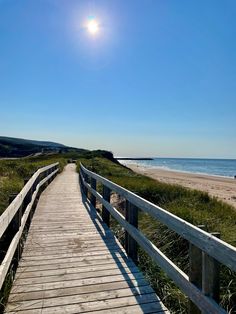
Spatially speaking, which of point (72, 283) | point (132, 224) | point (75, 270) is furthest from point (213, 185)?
point (72, 283)

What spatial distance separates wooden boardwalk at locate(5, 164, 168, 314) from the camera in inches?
135

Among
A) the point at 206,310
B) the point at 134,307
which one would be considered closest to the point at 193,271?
the point at 206,310

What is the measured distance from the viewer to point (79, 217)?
26.4 feet

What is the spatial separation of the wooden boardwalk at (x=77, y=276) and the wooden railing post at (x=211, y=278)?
0.97m

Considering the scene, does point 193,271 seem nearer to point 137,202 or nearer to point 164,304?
point 164,304

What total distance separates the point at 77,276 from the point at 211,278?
2.22 metres

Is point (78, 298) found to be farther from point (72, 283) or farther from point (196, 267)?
point (196, 267)

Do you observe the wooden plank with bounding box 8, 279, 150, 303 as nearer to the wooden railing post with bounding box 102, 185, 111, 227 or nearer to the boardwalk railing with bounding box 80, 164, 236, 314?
the boardwalk railing with bounding box 80, 164, 236, 314

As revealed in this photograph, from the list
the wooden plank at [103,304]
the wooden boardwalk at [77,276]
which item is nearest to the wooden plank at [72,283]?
the wooden boardwalk at [77,276]

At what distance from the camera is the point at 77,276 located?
13.9ft

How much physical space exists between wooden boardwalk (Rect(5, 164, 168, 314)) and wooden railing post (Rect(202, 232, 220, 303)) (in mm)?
970

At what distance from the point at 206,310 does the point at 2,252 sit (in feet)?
11.6

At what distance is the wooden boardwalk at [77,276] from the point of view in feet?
11.3

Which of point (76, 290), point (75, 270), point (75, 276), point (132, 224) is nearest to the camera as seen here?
point (76, 290)
